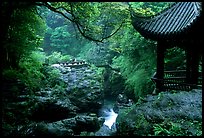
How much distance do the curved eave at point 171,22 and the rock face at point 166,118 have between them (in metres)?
2.93

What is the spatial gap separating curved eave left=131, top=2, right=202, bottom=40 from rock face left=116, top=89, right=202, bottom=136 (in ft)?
9.60

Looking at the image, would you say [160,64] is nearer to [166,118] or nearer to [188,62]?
[188,62]

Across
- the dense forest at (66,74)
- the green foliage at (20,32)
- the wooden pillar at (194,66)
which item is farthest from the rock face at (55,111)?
the wooden pillar at (194,66)

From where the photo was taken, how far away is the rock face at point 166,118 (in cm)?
646

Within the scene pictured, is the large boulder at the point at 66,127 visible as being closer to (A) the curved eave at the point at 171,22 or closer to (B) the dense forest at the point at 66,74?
(B) the dense forest at the point at 66,74

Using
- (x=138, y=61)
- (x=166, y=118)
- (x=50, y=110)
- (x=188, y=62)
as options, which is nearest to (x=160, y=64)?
(x=188, y=62)

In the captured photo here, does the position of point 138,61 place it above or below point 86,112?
above

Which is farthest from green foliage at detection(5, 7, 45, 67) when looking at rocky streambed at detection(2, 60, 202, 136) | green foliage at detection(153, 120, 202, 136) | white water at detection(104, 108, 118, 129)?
white water at detection(104, 108, 118, 129)

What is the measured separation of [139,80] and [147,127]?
10306 millimetres

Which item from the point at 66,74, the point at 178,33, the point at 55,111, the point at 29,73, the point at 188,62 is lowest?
the point at 55,111

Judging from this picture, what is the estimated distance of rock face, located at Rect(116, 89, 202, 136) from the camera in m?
6.46

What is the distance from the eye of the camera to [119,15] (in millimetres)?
11914

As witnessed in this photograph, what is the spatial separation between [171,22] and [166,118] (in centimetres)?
582

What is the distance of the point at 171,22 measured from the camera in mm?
11820
